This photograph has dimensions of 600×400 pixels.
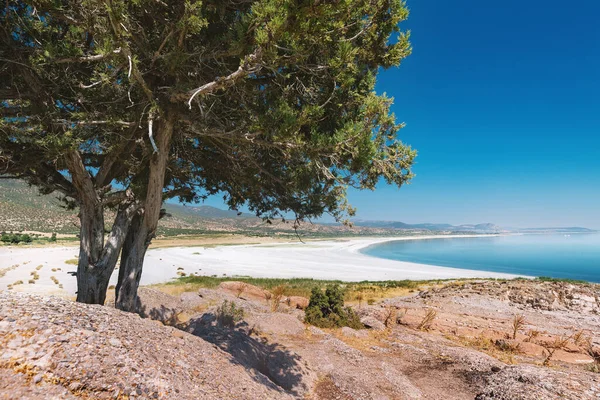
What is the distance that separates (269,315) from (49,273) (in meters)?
24.9

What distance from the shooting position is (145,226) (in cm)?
750

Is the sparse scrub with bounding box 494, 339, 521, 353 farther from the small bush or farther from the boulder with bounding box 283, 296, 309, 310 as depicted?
the small bush

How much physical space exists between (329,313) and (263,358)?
17.1 ft

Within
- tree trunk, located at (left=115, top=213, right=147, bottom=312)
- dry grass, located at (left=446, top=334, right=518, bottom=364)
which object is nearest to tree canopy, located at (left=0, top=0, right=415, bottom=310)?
tree trunk, located at (left=115, top=213, right=147, bottom=312)

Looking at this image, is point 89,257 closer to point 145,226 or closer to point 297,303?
point 145,226

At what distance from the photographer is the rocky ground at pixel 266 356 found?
11.0 feet

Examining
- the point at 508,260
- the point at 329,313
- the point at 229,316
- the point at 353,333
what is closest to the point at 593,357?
the point at 353,333

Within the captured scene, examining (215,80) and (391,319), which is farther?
(391,319)

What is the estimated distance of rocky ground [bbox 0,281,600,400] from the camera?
131 inches

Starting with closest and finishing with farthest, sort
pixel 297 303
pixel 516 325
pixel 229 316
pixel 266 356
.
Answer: pixel 266 356 < pixel 229 316 < pixel 516 325 < pixel 297 303

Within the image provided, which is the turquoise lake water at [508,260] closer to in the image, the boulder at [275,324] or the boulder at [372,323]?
the boulder at [372,323]

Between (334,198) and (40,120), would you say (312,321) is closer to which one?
(334,198)

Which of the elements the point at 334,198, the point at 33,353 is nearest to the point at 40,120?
the point at 33,353

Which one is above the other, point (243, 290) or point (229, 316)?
point (229, 316)
